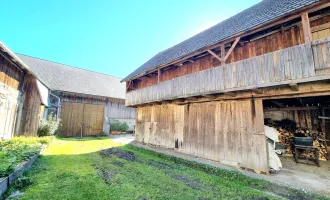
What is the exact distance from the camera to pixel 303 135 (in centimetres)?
832

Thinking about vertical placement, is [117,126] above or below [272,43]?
below

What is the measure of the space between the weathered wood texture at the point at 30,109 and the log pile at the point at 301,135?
15.9m

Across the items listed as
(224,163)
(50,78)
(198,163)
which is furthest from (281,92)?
(50,78)

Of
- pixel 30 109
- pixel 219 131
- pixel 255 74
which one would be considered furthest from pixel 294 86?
pixel 30 109

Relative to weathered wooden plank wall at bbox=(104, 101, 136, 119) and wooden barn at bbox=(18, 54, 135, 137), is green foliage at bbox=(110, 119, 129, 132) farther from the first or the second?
weathered wooden plank wall at bbox=(104, 101, 136, 119)

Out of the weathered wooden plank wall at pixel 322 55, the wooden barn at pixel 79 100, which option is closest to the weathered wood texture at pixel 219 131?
the weathered wooden plank wall at pixel 322 55

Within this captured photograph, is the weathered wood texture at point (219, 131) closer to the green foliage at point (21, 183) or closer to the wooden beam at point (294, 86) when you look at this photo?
the wooden beam at point (294, 86)

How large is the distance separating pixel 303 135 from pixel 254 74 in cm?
547

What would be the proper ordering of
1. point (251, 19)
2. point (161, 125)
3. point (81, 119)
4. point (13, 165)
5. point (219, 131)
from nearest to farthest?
1. point (13, 165)
2. point (251, 19)
3. point (219, 131)
4. point (161, 125)
5. point (81, 119)

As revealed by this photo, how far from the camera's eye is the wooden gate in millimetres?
15462

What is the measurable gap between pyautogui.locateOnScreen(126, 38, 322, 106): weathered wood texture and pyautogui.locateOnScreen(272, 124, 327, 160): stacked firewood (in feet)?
16.8

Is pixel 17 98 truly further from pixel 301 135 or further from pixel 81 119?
pixel 301 135

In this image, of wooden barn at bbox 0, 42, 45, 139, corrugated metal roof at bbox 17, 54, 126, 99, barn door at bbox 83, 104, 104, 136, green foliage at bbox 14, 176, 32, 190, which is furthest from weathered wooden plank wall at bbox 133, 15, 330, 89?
corrugated metal roof at bbox 17, 54, 126, 99

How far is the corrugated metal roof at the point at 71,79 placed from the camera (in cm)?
1642
